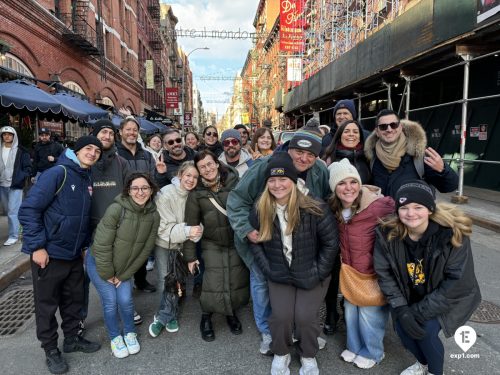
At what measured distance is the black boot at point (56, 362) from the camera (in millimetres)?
2740

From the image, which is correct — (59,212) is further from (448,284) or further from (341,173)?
(448,284)

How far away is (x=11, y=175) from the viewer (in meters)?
6.12

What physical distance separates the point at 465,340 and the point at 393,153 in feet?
5.90

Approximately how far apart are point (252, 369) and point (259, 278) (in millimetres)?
737

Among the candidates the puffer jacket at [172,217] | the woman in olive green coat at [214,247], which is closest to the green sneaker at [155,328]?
the woman in olive green coat at [214,247]

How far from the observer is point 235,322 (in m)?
3.42

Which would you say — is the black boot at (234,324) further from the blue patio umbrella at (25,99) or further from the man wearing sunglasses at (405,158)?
the blue patio umbrella at (25,99)

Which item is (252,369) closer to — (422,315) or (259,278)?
(259,278)

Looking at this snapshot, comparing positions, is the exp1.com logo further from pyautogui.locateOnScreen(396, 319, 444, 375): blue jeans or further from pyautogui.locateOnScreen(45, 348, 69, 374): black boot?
pyautogui.locateOnScreen(45, 348, 69, 374): black boot

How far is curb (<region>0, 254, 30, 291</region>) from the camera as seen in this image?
4.47m

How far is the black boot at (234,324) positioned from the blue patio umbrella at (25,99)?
6013 mm

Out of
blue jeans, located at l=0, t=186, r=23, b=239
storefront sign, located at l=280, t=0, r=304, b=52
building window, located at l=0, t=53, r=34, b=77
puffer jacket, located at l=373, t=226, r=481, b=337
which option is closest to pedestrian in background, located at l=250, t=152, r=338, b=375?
puffer jacket, located at l=373, t=226, r=481, b=337

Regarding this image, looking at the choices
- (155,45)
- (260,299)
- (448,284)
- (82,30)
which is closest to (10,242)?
(260,299)

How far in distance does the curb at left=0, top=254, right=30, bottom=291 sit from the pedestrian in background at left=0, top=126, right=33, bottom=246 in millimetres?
1123
